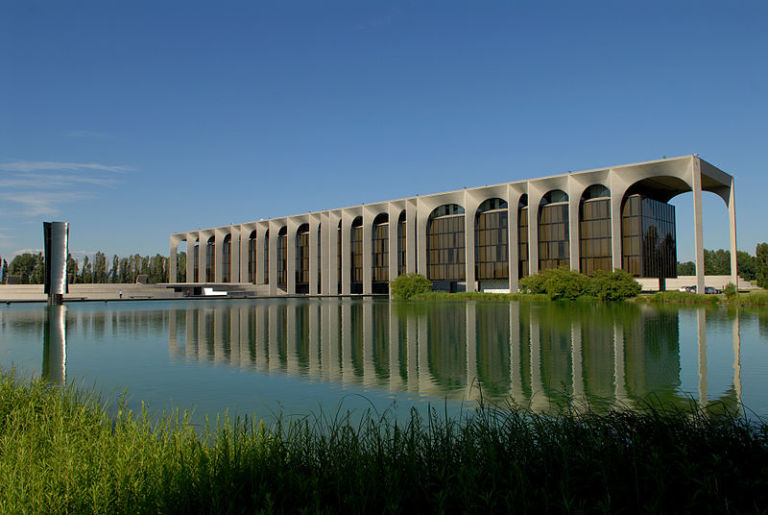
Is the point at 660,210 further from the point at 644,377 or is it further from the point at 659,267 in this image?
the point at 644,377

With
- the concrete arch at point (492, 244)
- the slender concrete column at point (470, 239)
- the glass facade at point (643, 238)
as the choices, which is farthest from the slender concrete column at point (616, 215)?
the slender concrete column at point (470, 239)

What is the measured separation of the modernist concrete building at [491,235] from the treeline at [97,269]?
25477 mm

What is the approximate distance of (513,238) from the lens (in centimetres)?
5959

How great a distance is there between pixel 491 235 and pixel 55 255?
46379 millimetres

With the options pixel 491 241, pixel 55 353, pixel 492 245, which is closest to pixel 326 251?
pixel 491 241

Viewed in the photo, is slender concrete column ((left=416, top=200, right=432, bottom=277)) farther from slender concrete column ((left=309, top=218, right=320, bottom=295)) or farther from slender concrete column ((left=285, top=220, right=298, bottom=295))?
slender concrete column ((left=285, top=220, right=298, bottom=295))

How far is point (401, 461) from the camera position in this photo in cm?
488

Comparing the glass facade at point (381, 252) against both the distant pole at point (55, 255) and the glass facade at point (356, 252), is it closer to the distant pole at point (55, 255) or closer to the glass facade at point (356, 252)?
the glass facade at point (356, 252)

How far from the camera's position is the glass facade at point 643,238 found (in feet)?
176

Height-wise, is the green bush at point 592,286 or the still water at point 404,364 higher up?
the green bush at point 592,286

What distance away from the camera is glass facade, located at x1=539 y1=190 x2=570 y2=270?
191 feet

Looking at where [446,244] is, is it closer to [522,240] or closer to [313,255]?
[522,240]

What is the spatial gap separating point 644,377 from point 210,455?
9987 millimetres

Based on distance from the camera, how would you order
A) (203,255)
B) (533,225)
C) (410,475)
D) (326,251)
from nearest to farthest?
1. (410,475)
2. (533,225)
3. (326,251)
4. (203,255)
